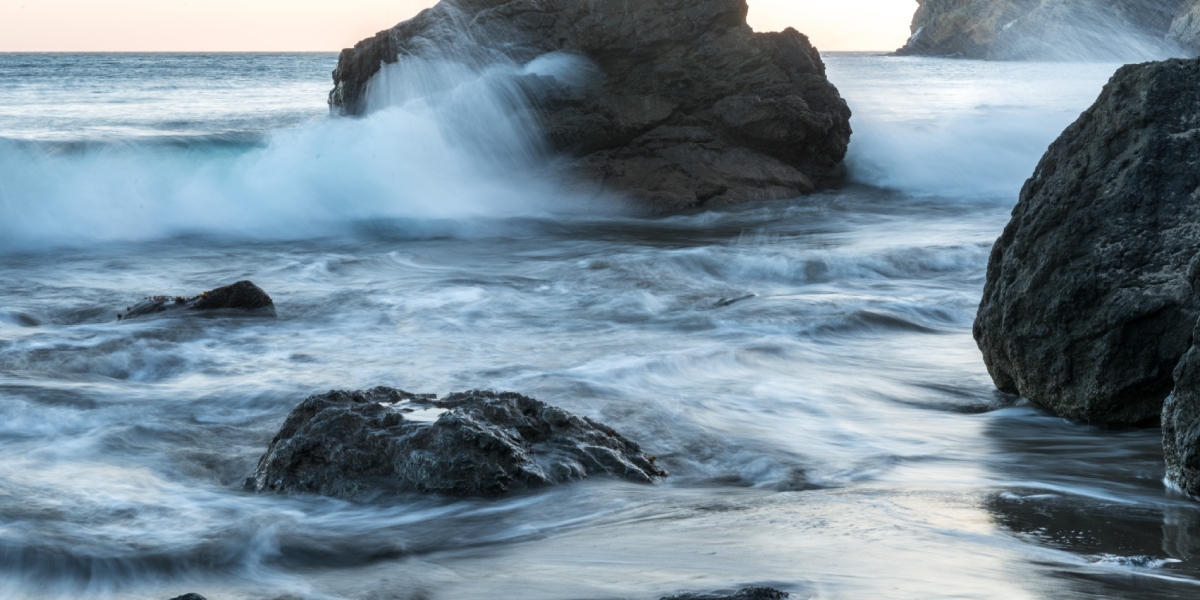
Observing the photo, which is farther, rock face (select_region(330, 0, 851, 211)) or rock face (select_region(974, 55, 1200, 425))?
rock face (select_region(330, 0, 851, 211))

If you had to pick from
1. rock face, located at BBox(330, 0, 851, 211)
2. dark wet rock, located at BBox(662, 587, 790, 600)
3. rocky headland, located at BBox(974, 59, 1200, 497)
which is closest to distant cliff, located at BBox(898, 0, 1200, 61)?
rock face, located at BBox(330, 0, 851, 211)

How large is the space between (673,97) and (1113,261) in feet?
29.3

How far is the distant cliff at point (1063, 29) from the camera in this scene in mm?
68750

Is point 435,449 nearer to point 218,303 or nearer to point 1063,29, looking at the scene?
point 218,303

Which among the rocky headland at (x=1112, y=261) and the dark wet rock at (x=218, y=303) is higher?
the rocky headland at (x=1112, y=261)

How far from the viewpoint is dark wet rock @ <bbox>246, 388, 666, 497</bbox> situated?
3711 mm

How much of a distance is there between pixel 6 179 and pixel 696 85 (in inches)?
298

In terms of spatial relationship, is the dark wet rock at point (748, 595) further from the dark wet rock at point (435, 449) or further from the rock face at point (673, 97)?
the rock face at point (673, 97)

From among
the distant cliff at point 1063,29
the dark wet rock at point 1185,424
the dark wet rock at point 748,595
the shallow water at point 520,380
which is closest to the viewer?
the dark wet rock at point 748,595

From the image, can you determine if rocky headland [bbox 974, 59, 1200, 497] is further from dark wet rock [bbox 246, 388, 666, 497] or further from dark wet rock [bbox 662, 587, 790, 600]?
dark wet rock [bbox 662, 587, 790, 600]

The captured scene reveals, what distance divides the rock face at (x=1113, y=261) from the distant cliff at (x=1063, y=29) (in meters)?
54.3

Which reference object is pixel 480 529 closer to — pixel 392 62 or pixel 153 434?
pixel 153 434

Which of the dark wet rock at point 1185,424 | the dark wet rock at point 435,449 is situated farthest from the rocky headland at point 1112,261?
the dark wet rock at point 435,449

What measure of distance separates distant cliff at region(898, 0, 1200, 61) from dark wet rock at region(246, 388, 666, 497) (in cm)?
5618
